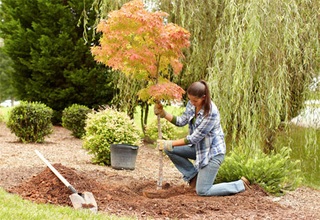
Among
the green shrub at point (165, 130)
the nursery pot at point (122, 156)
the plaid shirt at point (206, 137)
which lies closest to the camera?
the plaid shirt at point (206, 137)

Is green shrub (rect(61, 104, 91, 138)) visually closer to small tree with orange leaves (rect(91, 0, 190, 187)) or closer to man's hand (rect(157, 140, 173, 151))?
small tree with orange leaves (rect(91, 0, 190, 187))

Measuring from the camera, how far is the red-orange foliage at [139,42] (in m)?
6.14

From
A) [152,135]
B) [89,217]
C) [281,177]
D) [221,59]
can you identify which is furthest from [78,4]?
[89,217]

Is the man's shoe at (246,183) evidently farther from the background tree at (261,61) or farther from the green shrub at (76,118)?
the green shrub at (76,118)

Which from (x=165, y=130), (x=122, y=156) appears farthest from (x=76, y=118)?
(x=122, y=156)

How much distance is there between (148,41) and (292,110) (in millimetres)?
3403

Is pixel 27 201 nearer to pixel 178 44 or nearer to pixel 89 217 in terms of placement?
pixel 89 217

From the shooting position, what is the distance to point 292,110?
28.5 feet

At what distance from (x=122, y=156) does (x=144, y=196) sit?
221cm

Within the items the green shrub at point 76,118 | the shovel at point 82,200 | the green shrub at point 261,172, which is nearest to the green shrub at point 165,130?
the green shrub at point 76,118

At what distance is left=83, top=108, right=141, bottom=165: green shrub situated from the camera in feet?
27.5

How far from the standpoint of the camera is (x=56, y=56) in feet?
43.7

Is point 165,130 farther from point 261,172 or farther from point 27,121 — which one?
point 261,172

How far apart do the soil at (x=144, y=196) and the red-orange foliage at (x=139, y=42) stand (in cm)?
117
